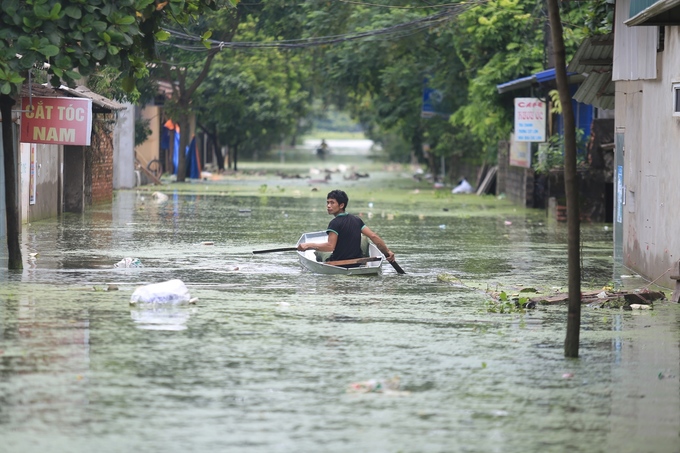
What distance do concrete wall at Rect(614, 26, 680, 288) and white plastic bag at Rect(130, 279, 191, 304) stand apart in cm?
636

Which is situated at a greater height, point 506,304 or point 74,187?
point 74,187

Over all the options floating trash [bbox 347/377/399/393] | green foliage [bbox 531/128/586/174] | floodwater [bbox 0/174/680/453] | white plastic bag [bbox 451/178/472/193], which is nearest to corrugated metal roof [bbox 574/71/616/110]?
floodwater [bbox 0/174/680/453]

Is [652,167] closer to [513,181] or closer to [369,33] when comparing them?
[369,33]

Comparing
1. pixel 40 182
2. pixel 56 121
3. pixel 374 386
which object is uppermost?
pixel 56 121

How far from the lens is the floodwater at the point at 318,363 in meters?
7.66

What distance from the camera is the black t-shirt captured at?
55.6ft

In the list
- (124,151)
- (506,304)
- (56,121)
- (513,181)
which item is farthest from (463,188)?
(506,304)

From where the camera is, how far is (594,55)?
2056 cm

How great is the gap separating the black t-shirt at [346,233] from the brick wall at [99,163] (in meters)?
16.1

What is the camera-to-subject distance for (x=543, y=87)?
32906 millimetres

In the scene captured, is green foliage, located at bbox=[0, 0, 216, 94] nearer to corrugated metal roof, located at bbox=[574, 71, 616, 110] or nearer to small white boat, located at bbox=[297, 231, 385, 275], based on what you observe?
small white boat, located at bbox=[297, 231, 385, 275]

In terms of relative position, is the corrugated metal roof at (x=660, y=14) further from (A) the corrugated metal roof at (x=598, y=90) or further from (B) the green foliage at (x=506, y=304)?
(A) the corrugated metal roof at (x=598, y=90)

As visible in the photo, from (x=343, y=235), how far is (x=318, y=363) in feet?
23.0

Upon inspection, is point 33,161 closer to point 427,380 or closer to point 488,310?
point 488,310
